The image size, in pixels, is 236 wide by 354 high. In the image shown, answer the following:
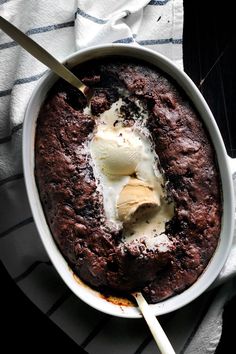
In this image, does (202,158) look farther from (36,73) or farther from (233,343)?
(233,343)

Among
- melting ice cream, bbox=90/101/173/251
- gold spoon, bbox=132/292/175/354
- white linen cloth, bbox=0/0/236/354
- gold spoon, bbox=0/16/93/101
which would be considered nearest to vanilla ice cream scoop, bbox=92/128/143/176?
melting ice cream, bbox=90/101/173/251

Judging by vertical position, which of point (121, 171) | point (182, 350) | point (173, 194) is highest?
point (121, 171)

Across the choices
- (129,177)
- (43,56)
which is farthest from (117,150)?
(43,56)

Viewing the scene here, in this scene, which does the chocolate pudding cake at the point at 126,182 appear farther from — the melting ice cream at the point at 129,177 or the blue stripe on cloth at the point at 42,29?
the blue stripe on cloth at the point at 42,29

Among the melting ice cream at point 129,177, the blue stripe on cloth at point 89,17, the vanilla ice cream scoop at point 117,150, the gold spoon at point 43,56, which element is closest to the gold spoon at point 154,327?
the melting ice cream at point 129,177

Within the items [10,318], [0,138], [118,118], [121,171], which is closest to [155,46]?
[118,118]

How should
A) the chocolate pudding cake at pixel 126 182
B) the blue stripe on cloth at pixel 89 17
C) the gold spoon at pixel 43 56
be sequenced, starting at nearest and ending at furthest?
the gold spoon at pixel 43 56, the chocolate pudding cake at pixel 126 182, the blue stripe on cloth at pixel 89 17

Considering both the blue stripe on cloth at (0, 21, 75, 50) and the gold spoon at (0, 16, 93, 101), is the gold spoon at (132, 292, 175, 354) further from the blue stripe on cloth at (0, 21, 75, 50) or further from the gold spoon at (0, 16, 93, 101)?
the blue stripe on cloth at (0, 21, 75, 50)
